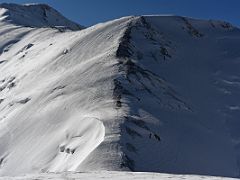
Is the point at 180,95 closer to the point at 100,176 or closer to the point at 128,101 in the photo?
the point at 128,101

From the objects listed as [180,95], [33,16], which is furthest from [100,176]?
[33,16]

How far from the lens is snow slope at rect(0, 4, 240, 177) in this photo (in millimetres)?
19609

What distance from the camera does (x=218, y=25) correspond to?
41.3 meters

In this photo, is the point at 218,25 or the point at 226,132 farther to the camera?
the point at 218,25

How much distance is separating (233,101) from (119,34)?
9029 mm

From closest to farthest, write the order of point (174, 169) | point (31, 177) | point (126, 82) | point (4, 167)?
point (31, 177) → point (174, 169) → point (4, 167) → point (126, 82)

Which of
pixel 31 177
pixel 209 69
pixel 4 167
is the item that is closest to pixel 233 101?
pixel 209 69

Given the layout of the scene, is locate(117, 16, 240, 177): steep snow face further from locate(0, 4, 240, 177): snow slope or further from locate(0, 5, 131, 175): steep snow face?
locate(0, 5, 131, 175): steep snow face

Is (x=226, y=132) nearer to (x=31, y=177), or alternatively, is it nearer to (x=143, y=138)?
(x=143, y=138)

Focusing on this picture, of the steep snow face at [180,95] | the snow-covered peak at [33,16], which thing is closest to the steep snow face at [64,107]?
the steep snow face at [180,95]

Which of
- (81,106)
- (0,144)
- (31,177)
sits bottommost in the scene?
(0,144)

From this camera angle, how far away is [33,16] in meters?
77.2

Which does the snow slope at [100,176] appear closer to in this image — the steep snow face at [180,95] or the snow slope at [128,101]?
the snow slope at [128,101]

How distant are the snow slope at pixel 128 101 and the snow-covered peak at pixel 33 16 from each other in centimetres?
2965
